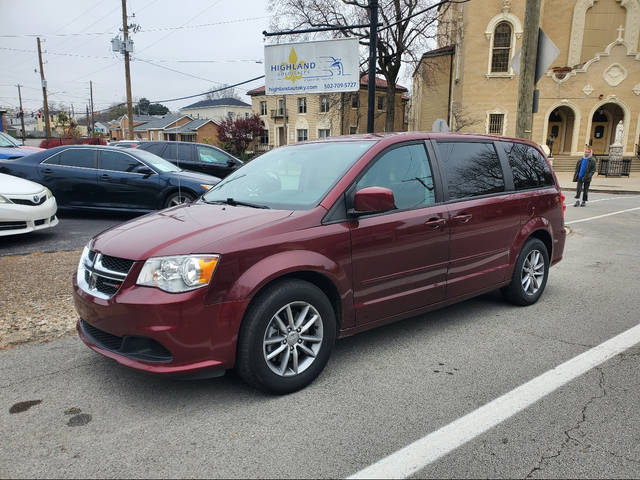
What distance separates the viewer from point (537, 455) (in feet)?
8.68

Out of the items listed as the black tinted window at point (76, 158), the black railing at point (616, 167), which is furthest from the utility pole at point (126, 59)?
the black railing at point (616, 167)

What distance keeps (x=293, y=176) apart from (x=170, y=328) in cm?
172

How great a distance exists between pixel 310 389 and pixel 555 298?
360 cm

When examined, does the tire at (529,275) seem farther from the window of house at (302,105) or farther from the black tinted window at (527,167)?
the window of house at (302,105)

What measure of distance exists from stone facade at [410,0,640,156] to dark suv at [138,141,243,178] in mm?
24363

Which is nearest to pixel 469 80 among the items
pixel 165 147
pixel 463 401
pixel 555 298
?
pixel 165 147

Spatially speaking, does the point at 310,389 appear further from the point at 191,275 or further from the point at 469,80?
the point at 469,80

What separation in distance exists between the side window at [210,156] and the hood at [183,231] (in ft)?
32.2

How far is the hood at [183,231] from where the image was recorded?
10.0 feet

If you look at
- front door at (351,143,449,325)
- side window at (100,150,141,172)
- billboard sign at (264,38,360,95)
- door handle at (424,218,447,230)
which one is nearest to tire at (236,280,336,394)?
front door at (351,143,449,325)

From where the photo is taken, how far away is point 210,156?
13422mm

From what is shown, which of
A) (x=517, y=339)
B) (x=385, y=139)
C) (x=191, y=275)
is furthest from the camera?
(x=517, y=339)

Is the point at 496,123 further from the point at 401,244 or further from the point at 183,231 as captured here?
the point at 183,231

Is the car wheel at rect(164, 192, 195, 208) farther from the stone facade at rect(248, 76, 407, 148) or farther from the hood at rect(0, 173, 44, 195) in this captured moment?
the stone facade at rect(248, 76, 407, 148)
